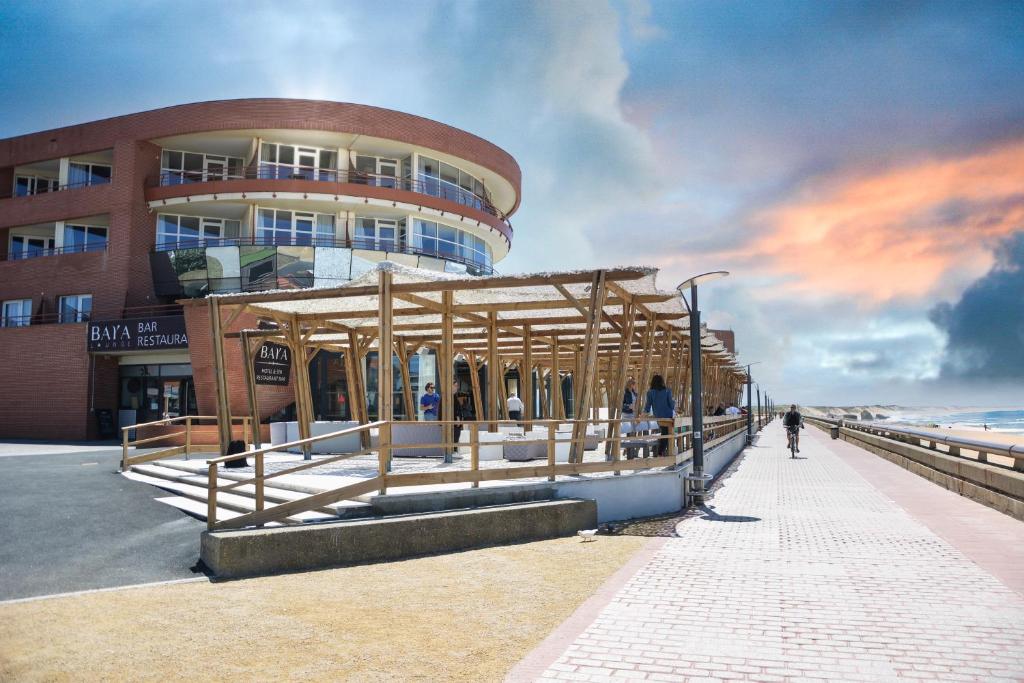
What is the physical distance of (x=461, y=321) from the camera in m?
17.7

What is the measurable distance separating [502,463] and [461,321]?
4981 millimetres

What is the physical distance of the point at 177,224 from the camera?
111 feet

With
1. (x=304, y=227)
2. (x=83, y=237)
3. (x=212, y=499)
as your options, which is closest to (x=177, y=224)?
(x=83, y=237)

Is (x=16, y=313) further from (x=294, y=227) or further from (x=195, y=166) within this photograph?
(x=294, y=227)

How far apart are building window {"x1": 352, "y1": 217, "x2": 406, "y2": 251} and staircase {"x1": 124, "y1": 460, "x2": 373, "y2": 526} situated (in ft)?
66.7

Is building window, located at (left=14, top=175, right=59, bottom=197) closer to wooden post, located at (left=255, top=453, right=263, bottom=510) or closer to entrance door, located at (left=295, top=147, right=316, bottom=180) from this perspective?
entrance door, located at (left=295, top=147, right=316, bottom=180)

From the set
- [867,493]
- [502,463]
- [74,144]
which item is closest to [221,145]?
[74,144]

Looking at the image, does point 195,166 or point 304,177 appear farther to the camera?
point 195,166

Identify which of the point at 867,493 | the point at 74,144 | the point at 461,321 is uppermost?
the point at 74,144

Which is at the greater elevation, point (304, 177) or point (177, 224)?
point (304, 177)

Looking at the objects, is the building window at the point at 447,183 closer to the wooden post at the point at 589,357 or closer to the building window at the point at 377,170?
the building window at the point at 377,170

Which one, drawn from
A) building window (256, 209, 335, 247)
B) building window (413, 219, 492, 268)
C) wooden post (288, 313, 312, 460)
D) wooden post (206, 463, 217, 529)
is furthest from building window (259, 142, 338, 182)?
wooden post (206, 463, 217, 529)

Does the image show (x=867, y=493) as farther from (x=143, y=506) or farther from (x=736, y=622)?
(x=143, y=506)

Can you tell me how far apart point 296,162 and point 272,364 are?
779 inches
